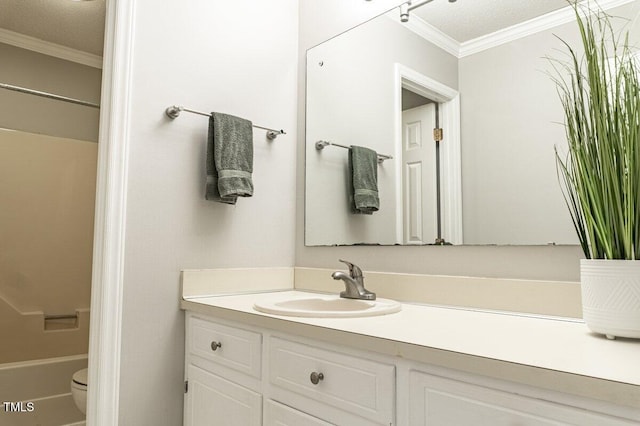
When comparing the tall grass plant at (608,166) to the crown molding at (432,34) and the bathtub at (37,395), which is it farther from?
the bathtub at (37,395)

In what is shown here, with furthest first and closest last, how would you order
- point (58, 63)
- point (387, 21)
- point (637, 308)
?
point (58, 63) < point (387, 21) < point (637, 308)

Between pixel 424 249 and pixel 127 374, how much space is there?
1.11 metres

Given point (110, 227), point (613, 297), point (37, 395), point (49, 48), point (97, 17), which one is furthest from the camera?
point (49, 48)

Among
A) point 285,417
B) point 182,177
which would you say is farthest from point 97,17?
point 285,417

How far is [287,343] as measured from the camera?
1.22 metres

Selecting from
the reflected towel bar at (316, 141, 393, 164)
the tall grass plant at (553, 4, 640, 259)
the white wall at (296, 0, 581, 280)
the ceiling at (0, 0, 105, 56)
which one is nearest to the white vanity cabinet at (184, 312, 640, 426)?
the tall grass plant at (553, 4, 640, 259)

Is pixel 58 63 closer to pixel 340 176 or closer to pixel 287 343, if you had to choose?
pixel 340 176

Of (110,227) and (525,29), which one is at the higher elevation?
(525,29)

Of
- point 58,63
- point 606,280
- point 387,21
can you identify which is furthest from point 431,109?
point 58,63

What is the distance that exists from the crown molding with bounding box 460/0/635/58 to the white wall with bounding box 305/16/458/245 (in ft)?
0.23

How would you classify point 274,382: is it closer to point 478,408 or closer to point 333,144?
point 478,408

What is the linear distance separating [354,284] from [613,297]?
80 cm

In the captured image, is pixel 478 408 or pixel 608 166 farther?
pixel 608 166

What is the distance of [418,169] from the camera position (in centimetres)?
161
